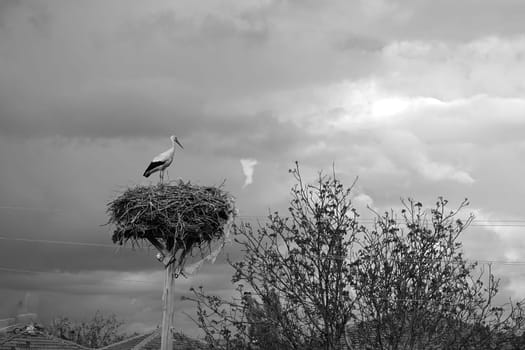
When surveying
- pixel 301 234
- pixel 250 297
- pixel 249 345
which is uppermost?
pixel 301 234

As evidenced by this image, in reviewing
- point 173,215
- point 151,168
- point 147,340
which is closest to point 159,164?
point 151,168

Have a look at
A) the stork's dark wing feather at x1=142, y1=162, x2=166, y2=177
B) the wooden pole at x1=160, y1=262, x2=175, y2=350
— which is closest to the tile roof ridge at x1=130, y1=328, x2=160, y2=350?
the stork's dark wing feather at x1=142, y1=162, x2=166, y2=177

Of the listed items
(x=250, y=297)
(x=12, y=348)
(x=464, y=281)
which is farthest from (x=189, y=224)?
(x=12, y=348)

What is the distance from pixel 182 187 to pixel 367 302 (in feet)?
17.2

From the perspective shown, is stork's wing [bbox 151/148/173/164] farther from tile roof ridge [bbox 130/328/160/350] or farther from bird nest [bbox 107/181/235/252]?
tile roof ridge [bbox 130/328/160/350]

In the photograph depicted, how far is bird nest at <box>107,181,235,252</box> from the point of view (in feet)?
39.5

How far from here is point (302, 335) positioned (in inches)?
332

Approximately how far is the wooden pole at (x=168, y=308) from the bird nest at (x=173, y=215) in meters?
0.41

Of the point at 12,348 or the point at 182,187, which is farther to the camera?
the point at 12,348

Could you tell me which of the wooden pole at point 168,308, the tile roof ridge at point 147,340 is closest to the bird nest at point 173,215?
the wooden pole at point 168,308

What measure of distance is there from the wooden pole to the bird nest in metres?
0.41

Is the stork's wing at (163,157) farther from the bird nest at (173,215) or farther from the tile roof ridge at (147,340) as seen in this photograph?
the tile roof ridge at (147,340)

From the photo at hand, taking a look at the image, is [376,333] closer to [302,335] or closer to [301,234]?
[302,335]

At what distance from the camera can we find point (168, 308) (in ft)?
39.0
